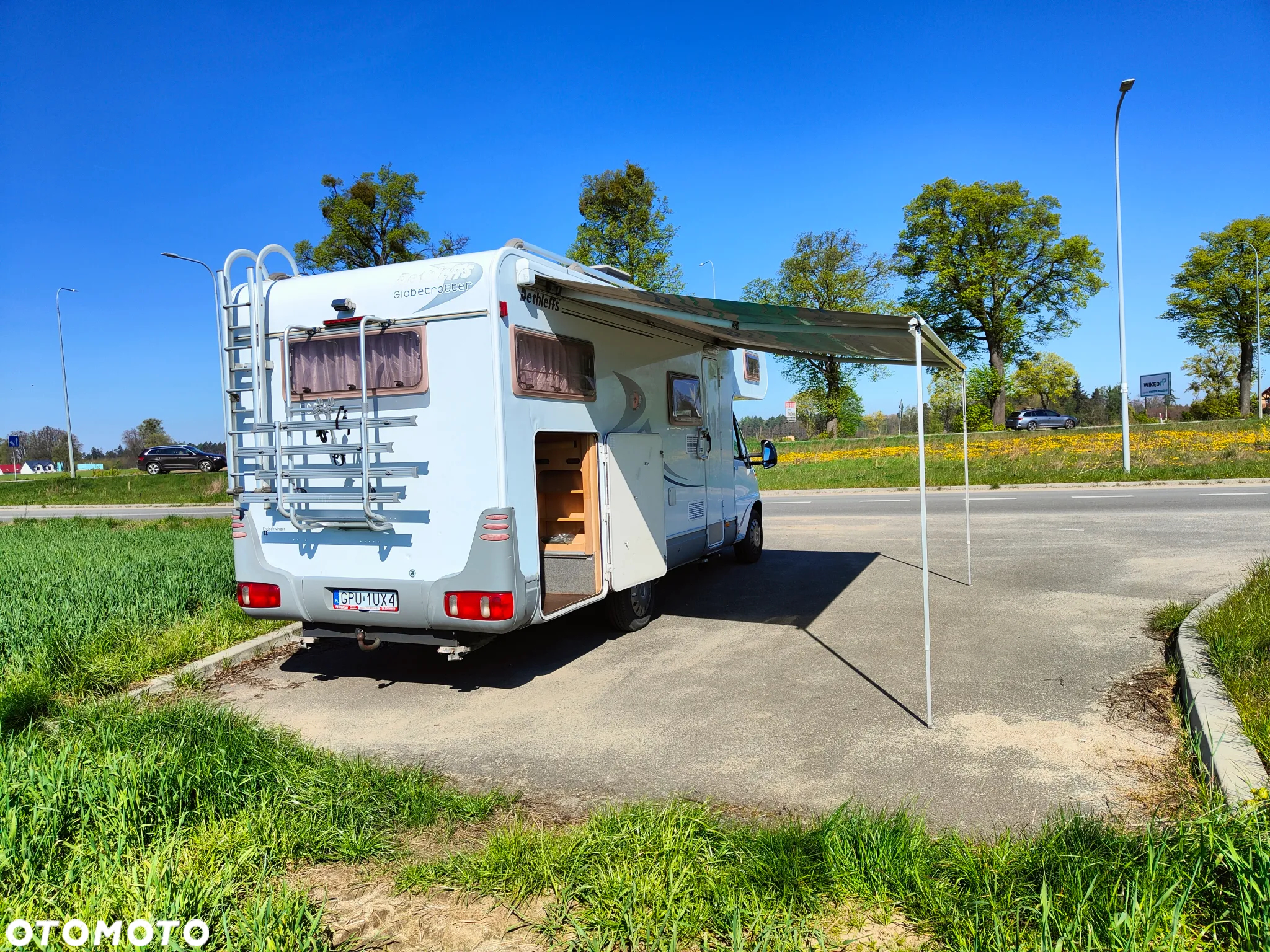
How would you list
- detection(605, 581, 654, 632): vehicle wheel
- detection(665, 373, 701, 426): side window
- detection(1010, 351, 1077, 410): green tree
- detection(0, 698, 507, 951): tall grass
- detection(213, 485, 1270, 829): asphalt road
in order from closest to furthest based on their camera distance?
1. detection(0, 698, 507, 951): tall grass
2. detection(213, 485, 1270, 829): asphalt road
3. detection(605, 581, 654, 632): vehicle wheel
4. detection(665, 373, 701, 426): side window
5. detection(1010, 351, 1077, 410): green tree

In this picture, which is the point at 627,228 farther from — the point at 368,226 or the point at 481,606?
the point at 481,606

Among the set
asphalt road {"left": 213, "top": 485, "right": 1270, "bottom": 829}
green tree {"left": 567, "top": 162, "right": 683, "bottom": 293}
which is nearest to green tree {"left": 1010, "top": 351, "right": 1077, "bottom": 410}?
green tree {"left": 567, "top": 162, "right": 683, "bottom": 293}

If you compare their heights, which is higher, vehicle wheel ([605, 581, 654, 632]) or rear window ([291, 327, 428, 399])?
Result: rear window ([291, 327, 428, 399])

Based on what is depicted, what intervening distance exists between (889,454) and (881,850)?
29.2 m

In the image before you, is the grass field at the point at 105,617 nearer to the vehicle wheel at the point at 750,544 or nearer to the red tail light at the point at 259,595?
the red tail light at the point at 259,595

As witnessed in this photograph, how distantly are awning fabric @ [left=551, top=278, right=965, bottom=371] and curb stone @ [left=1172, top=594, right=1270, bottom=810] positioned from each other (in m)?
2.57

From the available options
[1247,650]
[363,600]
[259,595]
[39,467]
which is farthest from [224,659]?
[39,467]

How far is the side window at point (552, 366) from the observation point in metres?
5.48

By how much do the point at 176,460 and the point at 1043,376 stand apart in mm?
47543

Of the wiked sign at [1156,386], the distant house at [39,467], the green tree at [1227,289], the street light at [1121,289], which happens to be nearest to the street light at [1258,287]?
the green tree at [1227,289]

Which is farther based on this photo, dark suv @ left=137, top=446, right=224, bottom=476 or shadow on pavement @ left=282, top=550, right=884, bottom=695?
dark suv @ left=137, top=446, right=224, bottom=476

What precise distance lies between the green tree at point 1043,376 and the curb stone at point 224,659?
4669 centimetres

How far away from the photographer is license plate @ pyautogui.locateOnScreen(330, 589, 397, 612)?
5.45 m

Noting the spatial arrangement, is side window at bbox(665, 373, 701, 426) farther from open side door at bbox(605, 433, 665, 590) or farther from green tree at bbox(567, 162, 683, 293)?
green tree at bbox(567, 162, 683, 293)
